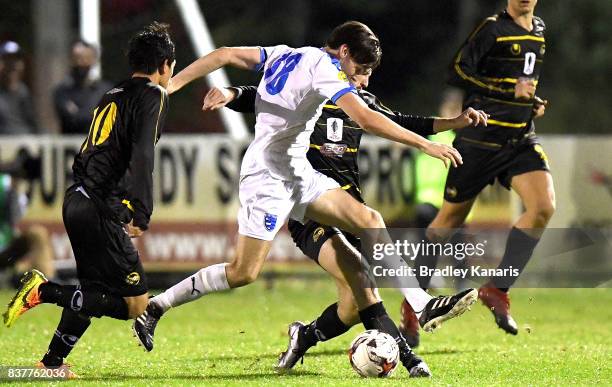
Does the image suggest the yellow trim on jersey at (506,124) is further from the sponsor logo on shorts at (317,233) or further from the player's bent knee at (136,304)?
the player's bent knee at (136,304)

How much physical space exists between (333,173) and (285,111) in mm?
745

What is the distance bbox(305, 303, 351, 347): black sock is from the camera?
830 centimetres

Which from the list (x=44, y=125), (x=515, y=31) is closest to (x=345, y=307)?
(x=515, y=31)

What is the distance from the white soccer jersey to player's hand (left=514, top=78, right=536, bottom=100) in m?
2.22

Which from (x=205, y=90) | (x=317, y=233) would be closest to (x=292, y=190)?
(x=317, y=233)

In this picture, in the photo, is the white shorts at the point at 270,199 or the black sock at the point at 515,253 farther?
the black sock at the point at 515,253

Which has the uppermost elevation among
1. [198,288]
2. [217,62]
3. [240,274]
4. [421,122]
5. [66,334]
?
[217,62]

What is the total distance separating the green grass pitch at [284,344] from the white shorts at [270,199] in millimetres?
868

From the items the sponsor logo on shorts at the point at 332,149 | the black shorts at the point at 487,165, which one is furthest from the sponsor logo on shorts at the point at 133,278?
the black shorts at the point at 487,165

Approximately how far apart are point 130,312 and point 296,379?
39.8 inches

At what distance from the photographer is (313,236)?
27.4 feet

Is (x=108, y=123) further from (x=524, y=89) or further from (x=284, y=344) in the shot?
(x=524, y=89)

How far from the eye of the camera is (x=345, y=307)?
27.2ft

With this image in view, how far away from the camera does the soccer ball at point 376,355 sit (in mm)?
7617
